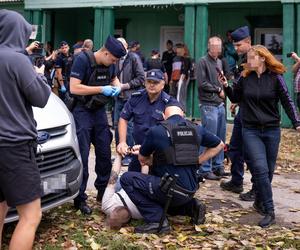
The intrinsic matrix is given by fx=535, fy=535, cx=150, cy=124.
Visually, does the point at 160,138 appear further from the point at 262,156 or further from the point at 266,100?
the point at 266,100

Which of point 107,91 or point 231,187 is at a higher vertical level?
point 107,91

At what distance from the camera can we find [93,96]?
541cm

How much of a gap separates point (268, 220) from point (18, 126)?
283cm

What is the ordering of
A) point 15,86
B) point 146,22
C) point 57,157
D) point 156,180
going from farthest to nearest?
point 146,22, point 156,180, point 57,157, point 15,86

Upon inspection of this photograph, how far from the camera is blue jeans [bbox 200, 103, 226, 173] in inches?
288

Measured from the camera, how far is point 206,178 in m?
7.44

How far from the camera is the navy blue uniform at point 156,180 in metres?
4.88

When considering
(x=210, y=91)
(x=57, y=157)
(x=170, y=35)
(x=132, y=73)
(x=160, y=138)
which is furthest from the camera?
(x=170, y=35)

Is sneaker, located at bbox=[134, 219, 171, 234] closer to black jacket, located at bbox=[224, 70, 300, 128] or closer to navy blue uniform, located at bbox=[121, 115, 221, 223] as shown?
navy blue uniform, located at bbox=[121, 115, 221, 223]

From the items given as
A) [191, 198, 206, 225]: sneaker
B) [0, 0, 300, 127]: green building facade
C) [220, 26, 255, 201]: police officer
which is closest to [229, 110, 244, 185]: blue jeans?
[220, 26, 255, 201]: police officer

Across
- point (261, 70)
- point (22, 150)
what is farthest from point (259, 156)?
point (22, 150)

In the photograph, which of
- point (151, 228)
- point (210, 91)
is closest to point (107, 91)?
point (151, 228)

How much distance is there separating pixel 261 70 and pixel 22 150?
9.40ft

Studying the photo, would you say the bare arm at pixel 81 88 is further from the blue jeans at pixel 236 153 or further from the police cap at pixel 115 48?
the blue jeans at pixel 236 153
